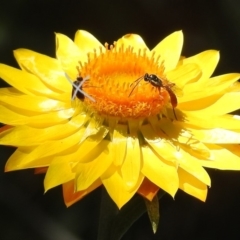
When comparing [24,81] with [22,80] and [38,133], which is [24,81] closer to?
[22,80]

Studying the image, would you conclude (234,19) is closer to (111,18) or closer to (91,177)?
(111,18)

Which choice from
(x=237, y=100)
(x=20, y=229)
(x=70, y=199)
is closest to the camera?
(x=70, y=199)

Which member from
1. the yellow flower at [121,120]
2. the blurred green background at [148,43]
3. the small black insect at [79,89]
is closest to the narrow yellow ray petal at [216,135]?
the yellow flower at [121,120]

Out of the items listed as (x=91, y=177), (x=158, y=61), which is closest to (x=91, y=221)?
(x=158, y=61)

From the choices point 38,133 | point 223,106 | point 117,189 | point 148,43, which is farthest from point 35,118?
point 148,43

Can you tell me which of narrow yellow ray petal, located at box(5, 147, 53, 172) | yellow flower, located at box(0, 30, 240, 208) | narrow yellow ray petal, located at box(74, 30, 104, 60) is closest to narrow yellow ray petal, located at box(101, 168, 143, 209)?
yellow flower, located at box(0, 30, 240, 208)

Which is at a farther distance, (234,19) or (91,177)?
(234,19)

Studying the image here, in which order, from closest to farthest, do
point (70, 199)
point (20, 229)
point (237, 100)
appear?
point (70, 199), point (237, 100), point (20, 229)

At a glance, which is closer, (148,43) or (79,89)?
(79,89)

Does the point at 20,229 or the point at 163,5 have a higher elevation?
the point at 163,5
